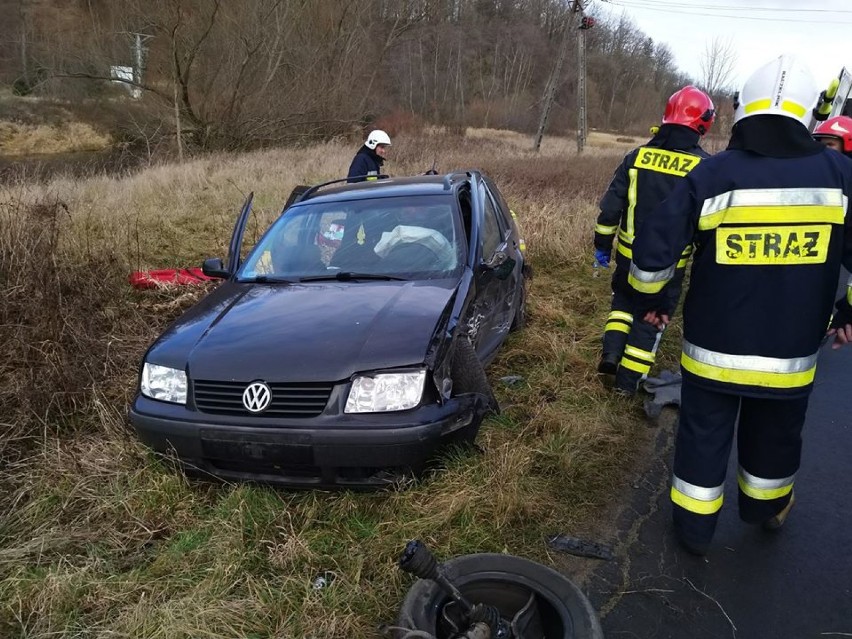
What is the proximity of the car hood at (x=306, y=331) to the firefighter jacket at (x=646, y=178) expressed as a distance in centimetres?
156

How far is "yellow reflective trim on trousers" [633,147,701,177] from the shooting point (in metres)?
4.04

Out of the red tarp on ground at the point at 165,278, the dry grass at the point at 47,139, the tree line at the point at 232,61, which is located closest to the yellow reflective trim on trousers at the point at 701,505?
the red tarp on ground at the point at 165,278

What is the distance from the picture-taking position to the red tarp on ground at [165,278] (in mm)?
6121

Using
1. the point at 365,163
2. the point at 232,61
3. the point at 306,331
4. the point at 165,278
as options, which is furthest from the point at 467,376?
the point at 232,61

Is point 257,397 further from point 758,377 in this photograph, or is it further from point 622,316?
point 622,316

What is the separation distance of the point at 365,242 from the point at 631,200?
1858 millimetres

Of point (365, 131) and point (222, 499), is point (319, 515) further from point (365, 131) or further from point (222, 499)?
point (365, 131)

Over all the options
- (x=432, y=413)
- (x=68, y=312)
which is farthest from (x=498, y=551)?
(x=68, y=312)

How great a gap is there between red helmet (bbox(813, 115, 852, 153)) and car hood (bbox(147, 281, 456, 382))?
4789 millimetres

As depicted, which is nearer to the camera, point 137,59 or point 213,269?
point 213,269

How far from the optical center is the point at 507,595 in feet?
7.58

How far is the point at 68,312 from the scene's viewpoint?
4.40 meters

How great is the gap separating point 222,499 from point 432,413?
1088 millimetres

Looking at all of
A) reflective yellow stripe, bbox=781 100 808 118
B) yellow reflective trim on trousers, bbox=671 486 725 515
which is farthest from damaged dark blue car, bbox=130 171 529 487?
reflective yellow stripe, bbox=781 100 808 118
